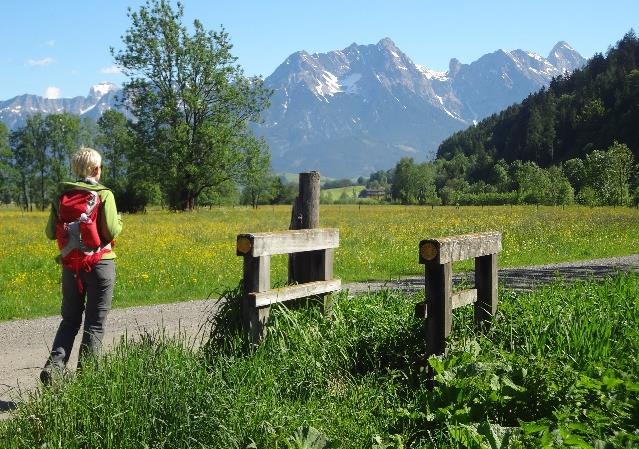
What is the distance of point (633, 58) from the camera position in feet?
515

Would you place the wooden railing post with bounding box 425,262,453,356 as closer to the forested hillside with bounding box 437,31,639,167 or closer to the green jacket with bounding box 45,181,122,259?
the green jacket with bounding box 45,181,122,259

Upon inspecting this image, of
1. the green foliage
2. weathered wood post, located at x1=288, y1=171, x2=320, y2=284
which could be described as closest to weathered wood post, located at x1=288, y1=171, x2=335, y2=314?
weathered wood post, located at x1=288, y1=171, x2=320, y2=284

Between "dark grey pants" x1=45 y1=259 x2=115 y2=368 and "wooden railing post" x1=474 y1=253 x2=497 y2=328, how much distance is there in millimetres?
3574

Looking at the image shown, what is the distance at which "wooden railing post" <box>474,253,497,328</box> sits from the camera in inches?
273

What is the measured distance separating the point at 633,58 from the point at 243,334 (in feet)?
563

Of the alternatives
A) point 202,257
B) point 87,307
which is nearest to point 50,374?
point 87,307

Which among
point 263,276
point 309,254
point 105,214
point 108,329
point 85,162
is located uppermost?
point 85,162

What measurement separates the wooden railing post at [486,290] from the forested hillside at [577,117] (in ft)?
440

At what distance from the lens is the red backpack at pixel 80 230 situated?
6047mm

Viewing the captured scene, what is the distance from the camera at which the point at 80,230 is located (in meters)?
6.04

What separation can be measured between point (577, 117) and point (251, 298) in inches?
5891

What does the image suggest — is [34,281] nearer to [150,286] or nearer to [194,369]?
[150,286]

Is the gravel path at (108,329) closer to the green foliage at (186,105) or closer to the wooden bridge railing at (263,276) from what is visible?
the wooden bridge railing at (263,276)

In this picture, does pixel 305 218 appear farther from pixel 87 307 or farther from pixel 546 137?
pixel 546 137
